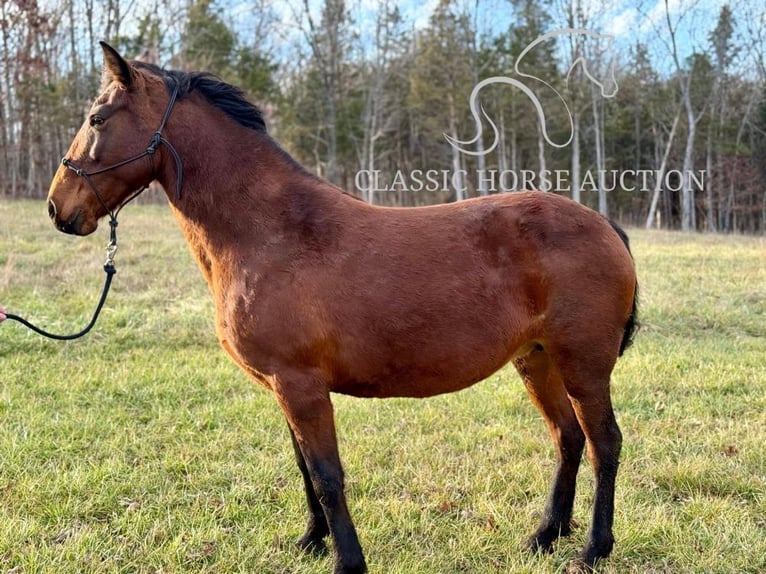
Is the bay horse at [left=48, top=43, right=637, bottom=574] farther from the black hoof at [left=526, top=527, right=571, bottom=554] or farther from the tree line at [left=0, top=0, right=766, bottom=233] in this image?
the tree line at [left=0, top=0, right=766, bottom=233]

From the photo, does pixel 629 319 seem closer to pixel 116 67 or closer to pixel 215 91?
pixel 215 91

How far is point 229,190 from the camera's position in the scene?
2.54m

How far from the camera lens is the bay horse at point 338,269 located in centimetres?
241

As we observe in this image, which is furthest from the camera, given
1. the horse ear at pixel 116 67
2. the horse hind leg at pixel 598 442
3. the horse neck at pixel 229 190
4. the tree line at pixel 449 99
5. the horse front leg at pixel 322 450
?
the tree line at pixel 449 99

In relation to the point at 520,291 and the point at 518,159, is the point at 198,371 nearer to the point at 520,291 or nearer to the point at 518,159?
the point at 520,291

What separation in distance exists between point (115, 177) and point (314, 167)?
33259 mm

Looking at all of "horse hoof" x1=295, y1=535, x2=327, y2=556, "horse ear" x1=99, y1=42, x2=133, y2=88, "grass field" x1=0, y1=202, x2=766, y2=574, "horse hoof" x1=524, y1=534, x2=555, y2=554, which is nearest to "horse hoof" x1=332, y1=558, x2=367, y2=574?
"grass field" x1=0, y1=202, x2=766, y2=574

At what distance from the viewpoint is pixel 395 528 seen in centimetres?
307

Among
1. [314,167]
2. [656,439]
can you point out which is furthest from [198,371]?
[314,167]

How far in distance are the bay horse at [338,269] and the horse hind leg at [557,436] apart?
0.24m

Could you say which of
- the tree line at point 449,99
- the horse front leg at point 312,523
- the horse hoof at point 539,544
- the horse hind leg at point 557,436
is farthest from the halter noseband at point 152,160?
the tree line at point 449,99

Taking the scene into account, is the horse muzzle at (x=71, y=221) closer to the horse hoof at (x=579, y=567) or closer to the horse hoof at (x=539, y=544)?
the horse hoof at (x=539, y=544)

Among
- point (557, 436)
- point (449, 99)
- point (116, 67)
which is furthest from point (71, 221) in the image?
point (449, 99)

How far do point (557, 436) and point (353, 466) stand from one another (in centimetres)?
140
